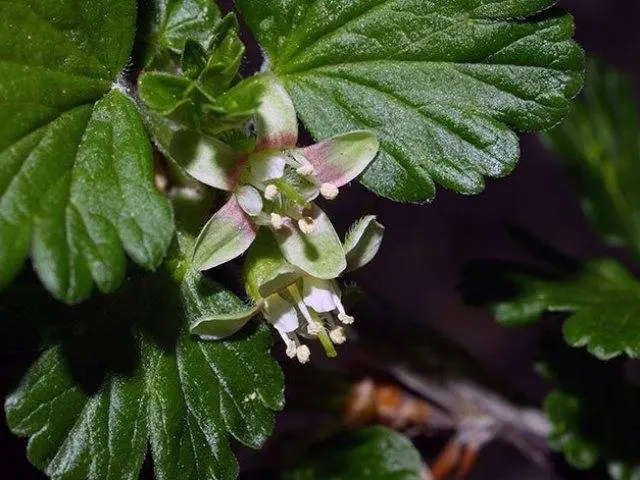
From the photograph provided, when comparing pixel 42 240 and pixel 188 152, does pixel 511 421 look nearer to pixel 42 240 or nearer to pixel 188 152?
pixel 188 152

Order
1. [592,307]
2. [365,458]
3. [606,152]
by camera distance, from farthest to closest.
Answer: [606,152] < [365,458] < [592,307]

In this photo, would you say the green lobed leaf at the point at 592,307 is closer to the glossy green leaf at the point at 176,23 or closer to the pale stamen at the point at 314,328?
the pale stamen at the point at 314,328

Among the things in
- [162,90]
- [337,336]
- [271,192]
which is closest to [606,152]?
[337,336]

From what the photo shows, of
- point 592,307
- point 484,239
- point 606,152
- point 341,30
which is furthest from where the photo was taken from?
point 484,239

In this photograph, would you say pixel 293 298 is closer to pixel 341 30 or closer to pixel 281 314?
pixel 281 314

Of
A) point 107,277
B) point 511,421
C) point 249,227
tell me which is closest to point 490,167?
point 249,227
